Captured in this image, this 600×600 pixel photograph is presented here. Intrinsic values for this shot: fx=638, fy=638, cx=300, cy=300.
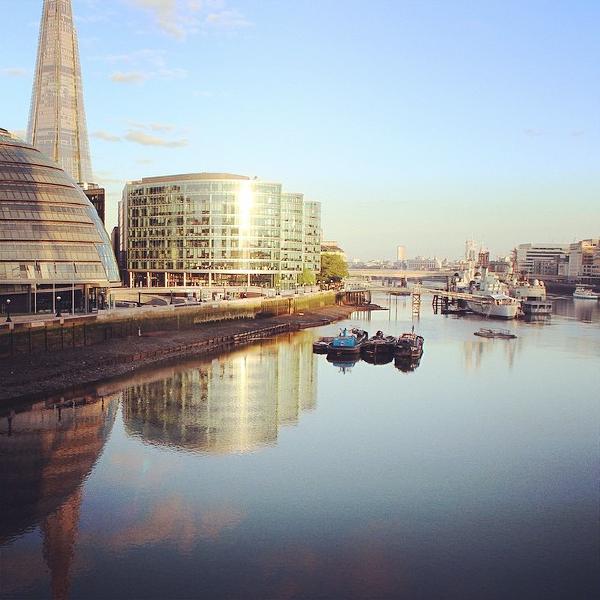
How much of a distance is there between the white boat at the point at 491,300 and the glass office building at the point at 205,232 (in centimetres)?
4132

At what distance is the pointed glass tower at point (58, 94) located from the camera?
11875cm

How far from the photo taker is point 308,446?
106 feet

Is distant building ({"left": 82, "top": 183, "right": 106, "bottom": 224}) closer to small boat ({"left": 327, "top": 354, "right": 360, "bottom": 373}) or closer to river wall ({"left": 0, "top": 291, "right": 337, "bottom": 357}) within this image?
river wall ({"left": 0, "top": 291, "right": 337, "bottom": 357})

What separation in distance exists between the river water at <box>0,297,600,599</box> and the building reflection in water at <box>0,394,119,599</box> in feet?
0.29

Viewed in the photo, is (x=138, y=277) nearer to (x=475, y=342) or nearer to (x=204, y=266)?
(x=204, y=266)

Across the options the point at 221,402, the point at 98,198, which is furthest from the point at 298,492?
the point at 98,198

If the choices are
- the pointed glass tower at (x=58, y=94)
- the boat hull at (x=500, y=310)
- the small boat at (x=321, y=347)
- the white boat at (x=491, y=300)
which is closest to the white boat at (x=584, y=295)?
the white boat at (x=491, y=300)

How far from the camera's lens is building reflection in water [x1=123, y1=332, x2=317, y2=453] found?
33094 mm

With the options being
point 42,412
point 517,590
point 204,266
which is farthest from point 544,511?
point 204,266

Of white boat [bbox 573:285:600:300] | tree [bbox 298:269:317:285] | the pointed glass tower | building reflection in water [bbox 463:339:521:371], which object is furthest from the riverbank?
white boat [bbox 573:285:600:300]

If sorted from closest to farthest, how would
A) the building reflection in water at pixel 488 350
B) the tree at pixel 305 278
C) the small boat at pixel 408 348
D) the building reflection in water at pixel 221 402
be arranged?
1. the building reflection in water at pixel 221 402
2. the building reflection in water at pixel 488 350
3. the small boat at pixel 408 348
4. the tree at pixel 305 278

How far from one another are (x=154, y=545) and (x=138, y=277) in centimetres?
11961

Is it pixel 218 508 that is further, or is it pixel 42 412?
pixel 42 412

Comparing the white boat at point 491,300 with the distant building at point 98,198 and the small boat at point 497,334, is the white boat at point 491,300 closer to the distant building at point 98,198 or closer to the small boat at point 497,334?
the small boat at point 497,334
